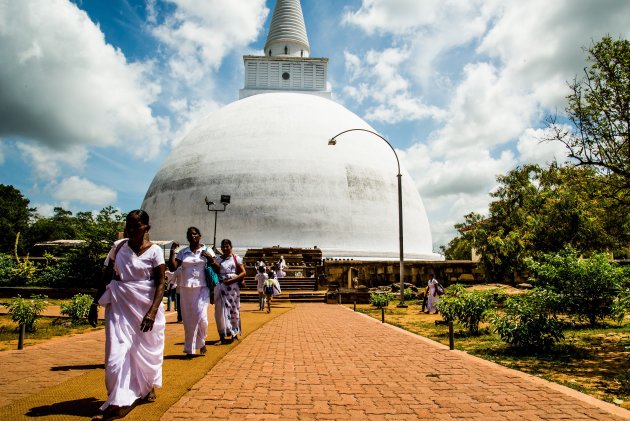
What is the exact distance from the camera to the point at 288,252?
23266mm

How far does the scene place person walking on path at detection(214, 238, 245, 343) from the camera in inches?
284

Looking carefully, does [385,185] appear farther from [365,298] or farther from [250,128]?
[365,298]

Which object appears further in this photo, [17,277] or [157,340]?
[17,277]

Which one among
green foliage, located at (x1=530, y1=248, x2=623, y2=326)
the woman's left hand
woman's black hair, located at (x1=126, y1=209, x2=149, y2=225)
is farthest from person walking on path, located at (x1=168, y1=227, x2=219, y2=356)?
green foliage, located at (x1=530, y1=248, x2=623, y2=326)

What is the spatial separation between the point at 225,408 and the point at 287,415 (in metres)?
0.53

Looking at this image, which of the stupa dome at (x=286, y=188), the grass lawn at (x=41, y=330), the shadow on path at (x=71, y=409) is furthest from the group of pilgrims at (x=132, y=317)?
the stupa dome at (x=286, y=188)

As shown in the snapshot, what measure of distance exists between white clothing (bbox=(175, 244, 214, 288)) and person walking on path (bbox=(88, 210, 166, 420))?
2065 millimetres

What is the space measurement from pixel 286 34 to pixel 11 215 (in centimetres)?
3109

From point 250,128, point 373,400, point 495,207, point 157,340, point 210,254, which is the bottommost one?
point 373,400

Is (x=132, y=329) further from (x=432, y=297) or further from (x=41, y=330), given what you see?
(x=432, y=297)

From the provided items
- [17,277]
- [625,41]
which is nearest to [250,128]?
[17,277]

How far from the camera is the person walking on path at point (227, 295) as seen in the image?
7203 millimetres

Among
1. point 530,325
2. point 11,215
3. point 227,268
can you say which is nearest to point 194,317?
point 227,268

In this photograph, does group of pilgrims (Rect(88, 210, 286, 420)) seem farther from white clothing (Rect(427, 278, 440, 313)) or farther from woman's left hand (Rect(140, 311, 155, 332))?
white clothing (Rect(427, 278, 440, 313))
